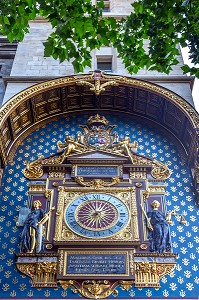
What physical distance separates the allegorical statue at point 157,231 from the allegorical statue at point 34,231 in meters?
2.21

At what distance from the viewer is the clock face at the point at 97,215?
10.8 metres

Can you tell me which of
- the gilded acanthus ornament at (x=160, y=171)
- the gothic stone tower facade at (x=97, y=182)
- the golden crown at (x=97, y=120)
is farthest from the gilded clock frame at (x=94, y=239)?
the golden crown at (x=97, y=120)

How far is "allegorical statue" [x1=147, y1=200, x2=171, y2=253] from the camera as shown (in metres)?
10.6

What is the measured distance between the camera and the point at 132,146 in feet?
41.8

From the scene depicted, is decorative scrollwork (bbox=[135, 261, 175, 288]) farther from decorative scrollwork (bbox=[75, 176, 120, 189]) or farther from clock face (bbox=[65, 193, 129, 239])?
decorative scrollwork (bbox=[75, 176, 120, 189])

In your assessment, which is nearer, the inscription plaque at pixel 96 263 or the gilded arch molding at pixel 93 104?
the inscription plaque at pixel 96 263

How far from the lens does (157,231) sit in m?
10.9

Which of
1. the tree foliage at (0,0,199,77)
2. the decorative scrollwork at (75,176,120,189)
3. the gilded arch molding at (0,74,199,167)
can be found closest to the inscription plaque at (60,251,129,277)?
the decorative scrollwork at (75,176,120,189)

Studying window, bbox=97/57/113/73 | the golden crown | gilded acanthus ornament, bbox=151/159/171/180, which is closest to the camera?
gilded acanthus ornament, bbox=151/159/171/180

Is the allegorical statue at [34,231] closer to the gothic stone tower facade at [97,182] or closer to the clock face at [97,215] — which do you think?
the gothic stone tower facade at [97,182]

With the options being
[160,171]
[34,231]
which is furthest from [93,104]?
[34,231]

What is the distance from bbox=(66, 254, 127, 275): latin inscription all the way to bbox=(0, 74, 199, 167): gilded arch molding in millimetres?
3323

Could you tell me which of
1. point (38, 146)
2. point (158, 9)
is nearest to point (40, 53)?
point (38, 146)

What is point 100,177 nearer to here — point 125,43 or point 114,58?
point 125,43
